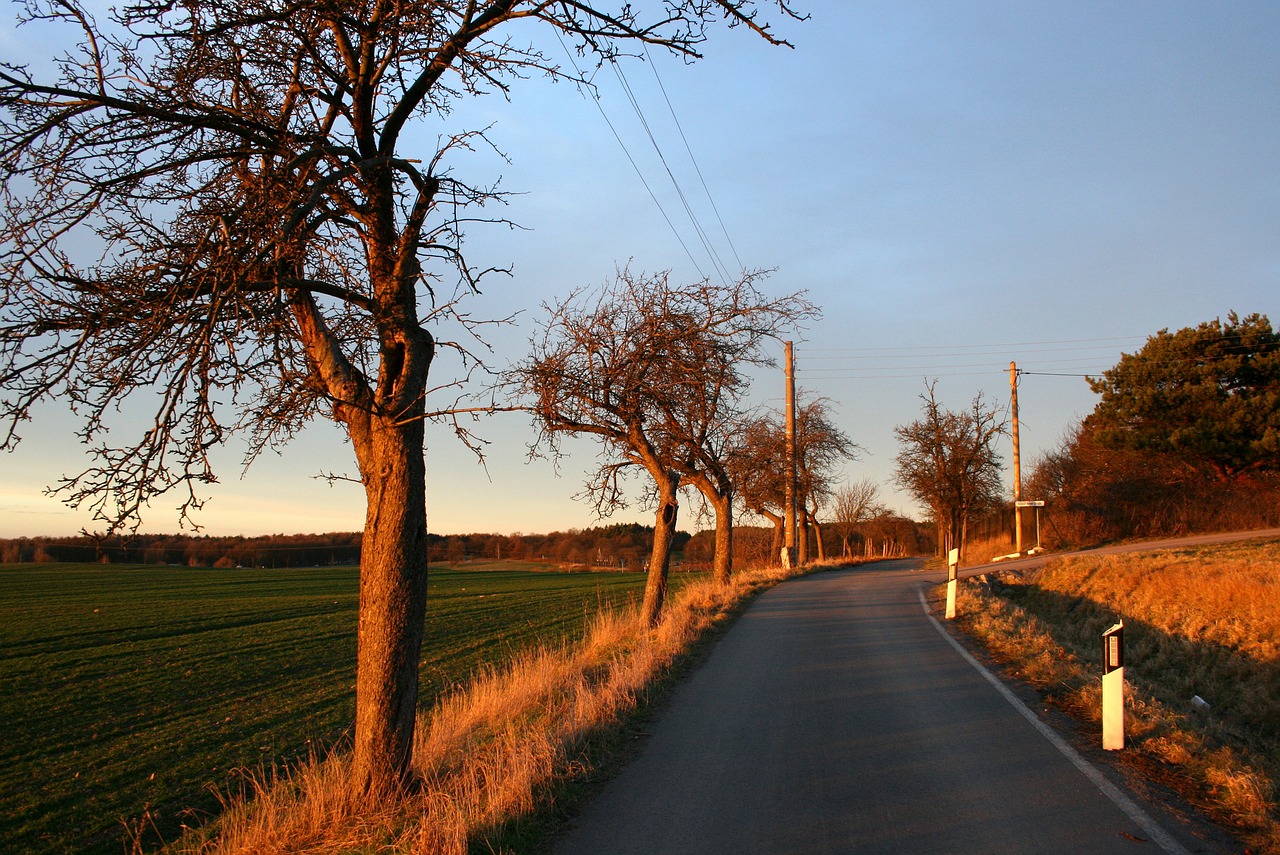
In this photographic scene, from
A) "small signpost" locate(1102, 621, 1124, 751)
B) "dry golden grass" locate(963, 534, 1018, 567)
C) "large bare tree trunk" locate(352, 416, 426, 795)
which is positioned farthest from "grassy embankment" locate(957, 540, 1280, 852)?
"dry golden grass" locate(963, 534, 1018, 567)

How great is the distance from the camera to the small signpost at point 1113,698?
691 centimetres

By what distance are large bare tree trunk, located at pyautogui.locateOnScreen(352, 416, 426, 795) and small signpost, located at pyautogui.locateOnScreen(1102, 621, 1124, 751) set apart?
220 inches

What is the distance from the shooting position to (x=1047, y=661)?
1063 centimetres

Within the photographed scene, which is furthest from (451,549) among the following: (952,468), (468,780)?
(468,780)

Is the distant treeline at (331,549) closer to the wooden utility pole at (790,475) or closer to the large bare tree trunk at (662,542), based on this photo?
the wooden utility pole at (790,475)

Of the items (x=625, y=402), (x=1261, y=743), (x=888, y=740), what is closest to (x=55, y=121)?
(x=888, y=740)

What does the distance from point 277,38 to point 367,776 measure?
5.39 meters

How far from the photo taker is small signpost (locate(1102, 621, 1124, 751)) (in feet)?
22.7

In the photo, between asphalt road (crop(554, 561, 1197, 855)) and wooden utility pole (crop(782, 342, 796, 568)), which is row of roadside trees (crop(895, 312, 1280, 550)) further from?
asphalt road (crop(554, 561, 1197, 855))

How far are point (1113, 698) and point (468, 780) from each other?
5.27 meters

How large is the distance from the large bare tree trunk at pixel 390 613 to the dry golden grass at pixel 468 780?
29 cm

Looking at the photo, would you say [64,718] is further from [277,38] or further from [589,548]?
[589,548]

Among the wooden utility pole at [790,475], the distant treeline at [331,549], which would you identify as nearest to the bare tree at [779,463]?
the wooden utility pole at [790,475]

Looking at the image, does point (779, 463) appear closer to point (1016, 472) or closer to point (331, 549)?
point (1016, 472)
